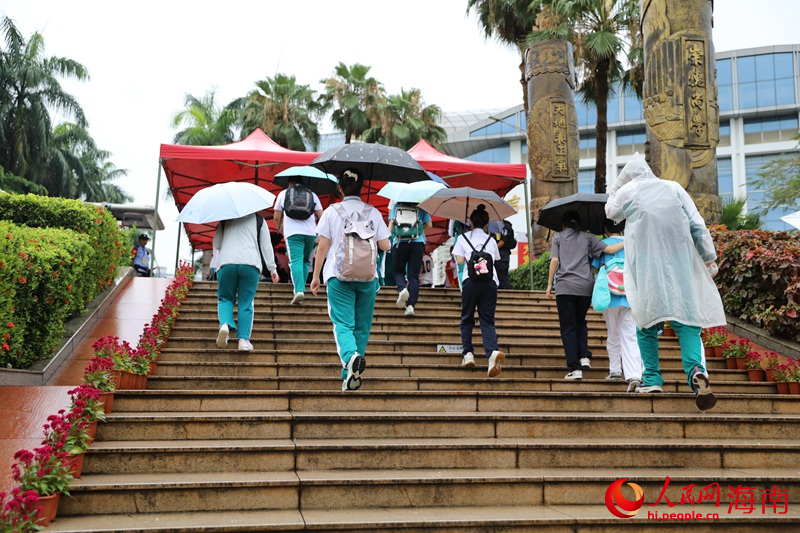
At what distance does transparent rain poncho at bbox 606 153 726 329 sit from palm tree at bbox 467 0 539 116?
17741mm

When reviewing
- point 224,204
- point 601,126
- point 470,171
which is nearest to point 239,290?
point 224,204

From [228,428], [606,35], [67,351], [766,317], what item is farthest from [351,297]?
[606,35]

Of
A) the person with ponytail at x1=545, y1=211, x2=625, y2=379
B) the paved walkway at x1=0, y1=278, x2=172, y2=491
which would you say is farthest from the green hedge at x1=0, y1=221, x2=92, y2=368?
the person with ponytail at x1=545, y1=211, x2=625, y2=379

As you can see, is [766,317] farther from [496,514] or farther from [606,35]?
[606,35]

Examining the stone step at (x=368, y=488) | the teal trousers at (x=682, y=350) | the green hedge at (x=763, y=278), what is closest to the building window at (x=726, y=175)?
the green hedge at (x=763, y=278)

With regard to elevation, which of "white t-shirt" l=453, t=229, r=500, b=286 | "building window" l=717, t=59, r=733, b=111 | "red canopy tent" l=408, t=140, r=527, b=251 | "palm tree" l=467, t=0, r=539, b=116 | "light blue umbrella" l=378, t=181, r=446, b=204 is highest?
"building window" l=717, t=59, r=733, b=111

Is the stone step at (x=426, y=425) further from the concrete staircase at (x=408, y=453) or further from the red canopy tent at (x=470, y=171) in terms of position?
the red canopy tent at (x=470, y=171)

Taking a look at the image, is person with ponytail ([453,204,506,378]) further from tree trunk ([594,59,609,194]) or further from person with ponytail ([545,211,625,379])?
tree trunk ([594,59,609,194])

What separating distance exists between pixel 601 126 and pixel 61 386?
1671 cm

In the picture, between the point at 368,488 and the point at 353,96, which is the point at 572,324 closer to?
the point at 368,488

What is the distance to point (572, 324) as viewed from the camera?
22.3 feet

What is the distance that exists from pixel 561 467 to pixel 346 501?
56.7 inches

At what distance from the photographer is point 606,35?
19922 mm

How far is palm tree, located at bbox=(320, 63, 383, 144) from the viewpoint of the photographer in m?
29.2
